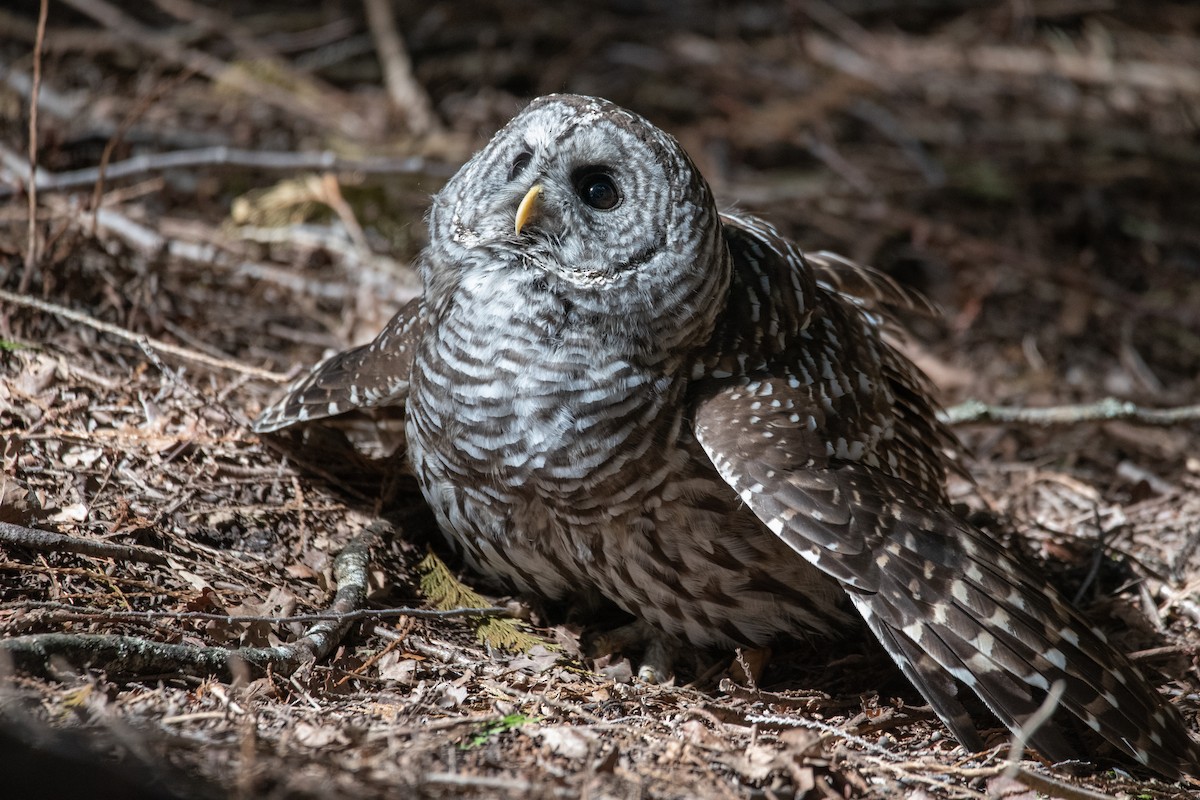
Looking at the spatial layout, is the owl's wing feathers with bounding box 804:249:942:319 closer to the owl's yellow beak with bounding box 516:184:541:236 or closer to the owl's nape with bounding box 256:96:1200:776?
the owl's nape with bounding box 256:96:1200:776

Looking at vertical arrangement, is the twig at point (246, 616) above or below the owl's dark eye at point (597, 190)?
below

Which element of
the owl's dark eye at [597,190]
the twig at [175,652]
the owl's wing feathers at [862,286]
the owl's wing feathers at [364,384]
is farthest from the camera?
the owl's wing feathers at [862,286]

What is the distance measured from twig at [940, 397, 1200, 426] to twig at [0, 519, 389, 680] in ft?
9.77

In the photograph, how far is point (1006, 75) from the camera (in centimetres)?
914

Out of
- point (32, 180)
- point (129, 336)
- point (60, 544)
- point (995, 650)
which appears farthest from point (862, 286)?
point (32, 180)

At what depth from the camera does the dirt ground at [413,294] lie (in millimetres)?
2893

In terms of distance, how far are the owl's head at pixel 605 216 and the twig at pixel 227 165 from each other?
226 centimetres

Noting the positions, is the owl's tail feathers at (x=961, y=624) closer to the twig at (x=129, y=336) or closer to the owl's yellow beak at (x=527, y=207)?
the owl's yellow beak at (x=527, y=207)

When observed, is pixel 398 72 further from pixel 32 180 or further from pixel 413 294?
pixel 32 180

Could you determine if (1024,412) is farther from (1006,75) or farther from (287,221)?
(1006,75)

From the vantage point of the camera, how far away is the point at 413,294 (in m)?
5.52

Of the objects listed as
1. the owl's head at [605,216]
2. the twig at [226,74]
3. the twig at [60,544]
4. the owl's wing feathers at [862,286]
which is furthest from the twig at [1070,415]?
the twig at [226,74]

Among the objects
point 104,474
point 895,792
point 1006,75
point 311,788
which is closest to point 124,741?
point 311,788

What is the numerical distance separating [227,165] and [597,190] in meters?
A: 2.92
